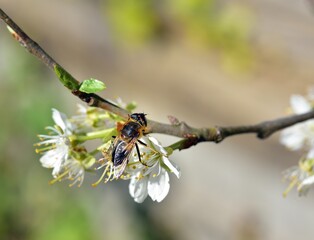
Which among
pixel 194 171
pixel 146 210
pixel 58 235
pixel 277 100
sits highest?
pixel 277 100

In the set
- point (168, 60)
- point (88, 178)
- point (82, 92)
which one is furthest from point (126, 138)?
point (168, 60)

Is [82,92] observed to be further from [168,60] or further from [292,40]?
[168,60]

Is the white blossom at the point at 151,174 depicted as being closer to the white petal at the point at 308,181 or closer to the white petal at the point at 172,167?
the white petal at the point at 172,167

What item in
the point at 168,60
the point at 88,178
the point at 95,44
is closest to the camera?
the point at 88,178

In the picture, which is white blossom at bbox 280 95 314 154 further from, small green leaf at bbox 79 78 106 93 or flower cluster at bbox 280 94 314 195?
small green leaf at bbox 79 78 106 93

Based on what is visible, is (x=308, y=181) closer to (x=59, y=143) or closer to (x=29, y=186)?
(x=59, y=143)

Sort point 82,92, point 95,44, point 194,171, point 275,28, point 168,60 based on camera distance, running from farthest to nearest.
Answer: point 95,44 → point 168,60 → point 275,28 → point 194,171 → point 82,92

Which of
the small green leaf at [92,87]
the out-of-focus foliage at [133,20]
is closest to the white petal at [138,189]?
the small green leaf at [92,87]
